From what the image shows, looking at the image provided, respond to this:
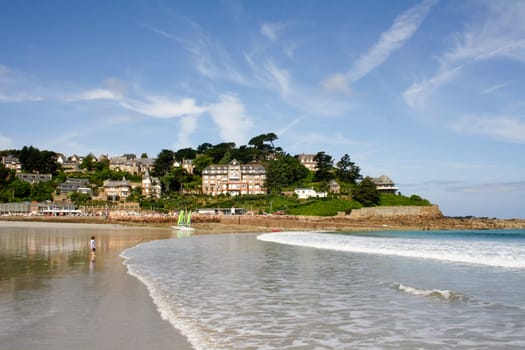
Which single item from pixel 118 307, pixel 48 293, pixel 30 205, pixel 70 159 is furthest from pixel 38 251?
pixel 70 159

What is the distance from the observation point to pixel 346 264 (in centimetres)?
1969

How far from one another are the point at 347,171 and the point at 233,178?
3165 cm

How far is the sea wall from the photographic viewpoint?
292 ft

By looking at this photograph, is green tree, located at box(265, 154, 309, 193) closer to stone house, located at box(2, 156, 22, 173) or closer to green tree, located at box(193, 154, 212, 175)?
green tree, located at box(193, 154, 212, 175)

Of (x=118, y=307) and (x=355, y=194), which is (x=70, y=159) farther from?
(x=118, y=307)

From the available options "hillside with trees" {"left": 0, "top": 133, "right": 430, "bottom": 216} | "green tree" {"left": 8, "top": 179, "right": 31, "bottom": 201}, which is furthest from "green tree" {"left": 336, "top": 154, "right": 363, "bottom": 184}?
"green tree" {"left": 8, "top": 179, "right": 31, "bottom": 201}

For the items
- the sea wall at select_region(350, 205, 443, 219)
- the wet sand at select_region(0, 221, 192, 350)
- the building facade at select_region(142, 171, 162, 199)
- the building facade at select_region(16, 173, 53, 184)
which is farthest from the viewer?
the building facade at select_region(16, 173, 53, 184)

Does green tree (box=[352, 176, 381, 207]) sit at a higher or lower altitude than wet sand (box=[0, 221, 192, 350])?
higher

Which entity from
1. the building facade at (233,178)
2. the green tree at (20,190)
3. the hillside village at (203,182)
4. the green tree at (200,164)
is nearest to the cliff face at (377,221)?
the hillside village at (203,182)

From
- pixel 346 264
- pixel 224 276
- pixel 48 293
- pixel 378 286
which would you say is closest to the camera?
pixel 48 293

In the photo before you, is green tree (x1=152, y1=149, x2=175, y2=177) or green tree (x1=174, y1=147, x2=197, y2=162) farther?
green tree (x1=174, y1=147, x2=197, y2=162)

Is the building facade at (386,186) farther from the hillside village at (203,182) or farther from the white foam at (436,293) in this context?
the white foam at (436,293)

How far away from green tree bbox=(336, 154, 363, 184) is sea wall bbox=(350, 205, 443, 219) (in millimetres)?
29867

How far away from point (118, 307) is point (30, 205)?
106 meters
